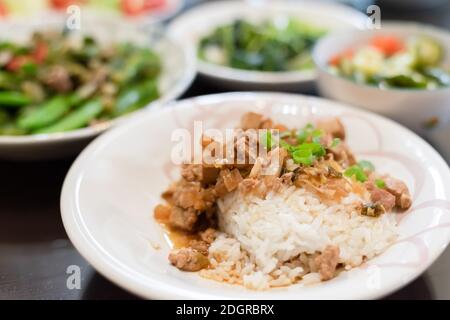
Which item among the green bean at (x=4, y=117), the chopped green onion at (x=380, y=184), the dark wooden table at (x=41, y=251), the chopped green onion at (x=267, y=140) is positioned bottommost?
the dark wooden table at (x=41, y=251)

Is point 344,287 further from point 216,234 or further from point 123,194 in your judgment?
point 123,194

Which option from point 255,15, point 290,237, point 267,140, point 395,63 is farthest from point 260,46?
point 290,237

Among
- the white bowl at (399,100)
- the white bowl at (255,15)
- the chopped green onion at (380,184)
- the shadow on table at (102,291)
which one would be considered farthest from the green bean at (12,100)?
the chopped green onion at (380,184)

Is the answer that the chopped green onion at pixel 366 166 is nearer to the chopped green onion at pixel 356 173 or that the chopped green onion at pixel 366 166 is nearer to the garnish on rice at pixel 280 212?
the garnish on rice at pixel 280 212

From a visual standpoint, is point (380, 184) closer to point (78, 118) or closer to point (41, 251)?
point (41, 251)

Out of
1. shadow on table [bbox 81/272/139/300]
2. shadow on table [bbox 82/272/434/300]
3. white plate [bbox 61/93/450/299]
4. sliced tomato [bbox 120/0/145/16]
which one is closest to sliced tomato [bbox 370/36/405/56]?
white plate [bbox 61/93/450/299]
